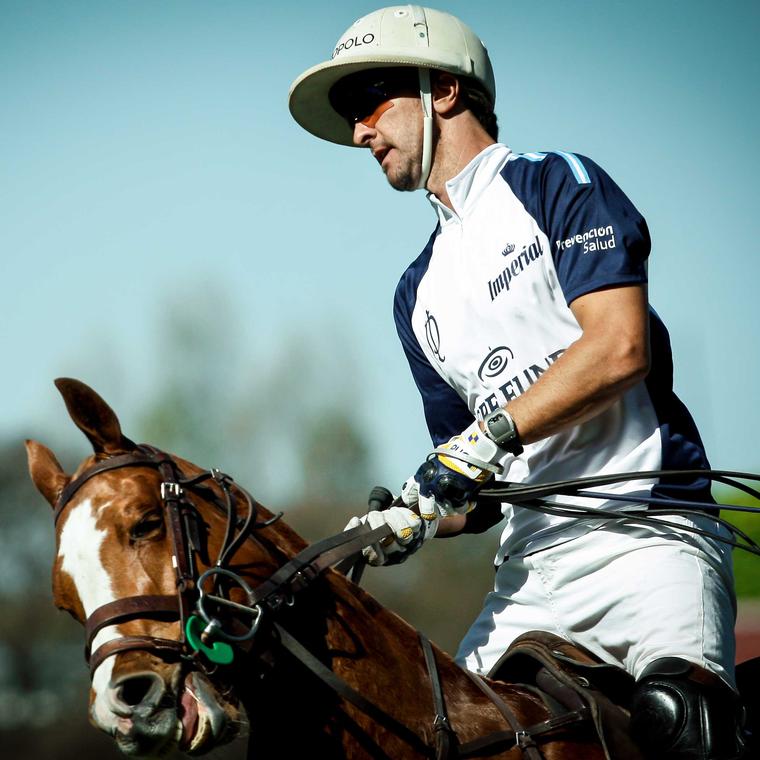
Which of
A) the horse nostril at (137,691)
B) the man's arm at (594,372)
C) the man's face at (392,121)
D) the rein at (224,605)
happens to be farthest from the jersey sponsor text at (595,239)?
the horse nostril at (137,691)

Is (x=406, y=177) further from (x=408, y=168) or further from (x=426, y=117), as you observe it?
(x=426, y=117)

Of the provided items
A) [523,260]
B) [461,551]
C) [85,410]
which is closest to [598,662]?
[523,260]

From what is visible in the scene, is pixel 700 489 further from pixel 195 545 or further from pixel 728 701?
pixel 195 545

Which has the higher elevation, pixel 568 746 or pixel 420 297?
pixel 420 297

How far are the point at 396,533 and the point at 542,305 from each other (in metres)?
0.84

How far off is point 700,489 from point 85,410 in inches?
70.6

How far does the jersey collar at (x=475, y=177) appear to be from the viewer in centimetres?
344

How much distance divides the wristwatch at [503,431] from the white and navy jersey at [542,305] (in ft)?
1.29

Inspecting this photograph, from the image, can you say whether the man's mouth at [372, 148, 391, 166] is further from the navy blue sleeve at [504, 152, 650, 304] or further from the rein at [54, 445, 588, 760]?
the rein at [54, 445, 588, 760]

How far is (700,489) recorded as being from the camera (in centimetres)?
301

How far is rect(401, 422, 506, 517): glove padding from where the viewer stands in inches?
110

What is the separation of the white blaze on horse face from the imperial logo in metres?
1.49

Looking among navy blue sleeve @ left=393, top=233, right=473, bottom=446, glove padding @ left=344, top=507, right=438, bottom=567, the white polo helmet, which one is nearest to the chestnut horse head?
glove padding @ left=344, top=507, right=438, bottom=567

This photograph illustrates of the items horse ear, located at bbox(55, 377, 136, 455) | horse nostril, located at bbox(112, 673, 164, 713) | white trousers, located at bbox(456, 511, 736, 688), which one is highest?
horse ear, located at bbox(55, 377, 136, 455)
